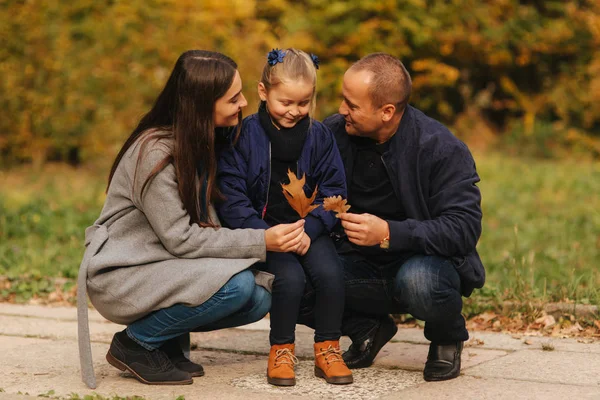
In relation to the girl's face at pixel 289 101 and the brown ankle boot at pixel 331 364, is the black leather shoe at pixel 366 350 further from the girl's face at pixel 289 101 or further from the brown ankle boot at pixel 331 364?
the girl's face at pixel 289 101

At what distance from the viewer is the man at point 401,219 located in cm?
394

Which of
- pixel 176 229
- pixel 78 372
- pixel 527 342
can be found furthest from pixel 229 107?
pixel 527 342

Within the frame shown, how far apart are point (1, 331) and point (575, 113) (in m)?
9.87

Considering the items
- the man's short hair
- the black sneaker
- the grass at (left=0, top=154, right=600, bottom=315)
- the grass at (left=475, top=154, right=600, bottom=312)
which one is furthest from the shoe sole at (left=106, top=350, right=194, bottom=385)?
the grass at (left=475, top=154, right=600, bottom=312)

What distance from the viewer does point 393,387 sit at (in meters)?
3.90

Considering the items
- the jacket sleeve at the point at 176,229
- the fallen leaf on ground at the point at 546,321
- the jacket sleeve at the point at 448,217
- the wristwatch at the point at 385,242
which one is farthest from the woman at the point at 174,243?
the fallen leaf on ground at the point at 546,321

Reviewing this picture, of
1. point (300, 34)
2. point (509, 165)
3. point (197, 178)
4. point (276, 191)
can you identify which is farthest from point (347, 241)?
point (300, 34)

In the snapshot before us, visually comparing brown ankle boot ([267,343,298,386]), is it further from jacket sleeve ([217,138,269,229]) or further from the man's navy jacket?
the man's navy jacket

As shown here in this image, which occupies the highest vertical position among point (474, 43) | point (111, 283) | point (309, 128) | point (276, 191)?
point (474, 43)

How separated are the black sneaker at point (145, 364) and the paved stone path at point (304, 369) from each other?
38 millimetres

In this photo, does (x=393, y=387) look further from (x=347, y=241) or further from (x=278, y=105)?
(x=278, y=105)

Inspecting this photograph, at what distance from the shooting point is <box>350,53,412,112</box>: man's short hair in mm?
4070

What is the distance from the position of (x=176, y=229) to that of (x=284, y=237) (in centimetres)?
43

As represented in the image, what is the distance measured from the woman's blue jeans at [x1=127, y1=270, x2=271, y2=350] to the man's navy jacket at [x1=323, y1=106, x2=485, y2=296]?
610 mm
